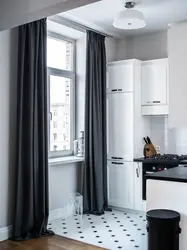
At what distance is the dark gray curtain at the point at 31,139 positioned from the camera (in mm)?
3893

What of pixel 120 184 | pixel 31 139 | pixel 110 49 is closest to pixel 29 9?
pixel 31 139

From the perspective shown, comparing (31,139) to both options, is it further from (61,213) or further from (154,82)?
(154,82)

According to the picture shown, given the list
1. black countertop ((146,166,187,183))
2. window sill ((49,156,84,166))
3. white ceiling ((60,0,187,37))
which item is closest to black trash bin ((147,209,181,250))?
black countertop ((146,166,187,183))

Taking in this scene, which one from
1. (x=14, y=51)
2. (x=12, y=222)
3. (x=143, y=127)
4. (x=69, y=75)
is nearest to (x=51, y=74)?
(x=69, y=75)

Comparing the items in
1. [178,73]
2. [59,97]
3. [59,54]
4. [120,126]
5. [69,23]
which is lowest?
[120,126]

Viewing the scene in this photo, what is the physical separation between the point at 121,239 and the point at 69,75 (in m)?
2.55

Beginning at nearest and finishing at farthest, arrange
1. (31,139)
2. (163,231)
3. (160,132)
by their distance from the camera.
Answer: (163,231), (31,139), (160,132)

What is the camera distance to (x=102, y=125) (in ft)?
16.8

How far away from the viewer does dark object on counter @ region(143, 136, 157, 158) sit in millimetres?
5121

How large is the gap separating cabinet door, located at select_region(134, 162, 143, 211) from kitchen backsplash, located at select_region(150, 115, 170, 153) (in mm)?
592

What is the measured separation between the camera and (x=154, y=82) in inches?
199

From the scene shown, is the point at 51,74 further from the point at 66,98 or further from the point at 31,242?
the point at 31,242

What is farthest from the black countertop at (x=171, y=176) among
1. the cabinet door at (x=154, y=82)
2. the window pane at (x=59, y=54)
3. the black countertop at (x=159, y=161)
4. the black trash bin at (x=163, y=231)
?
the window pane at (x=59, y=54)

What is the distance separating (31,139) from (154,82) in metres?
2.16
